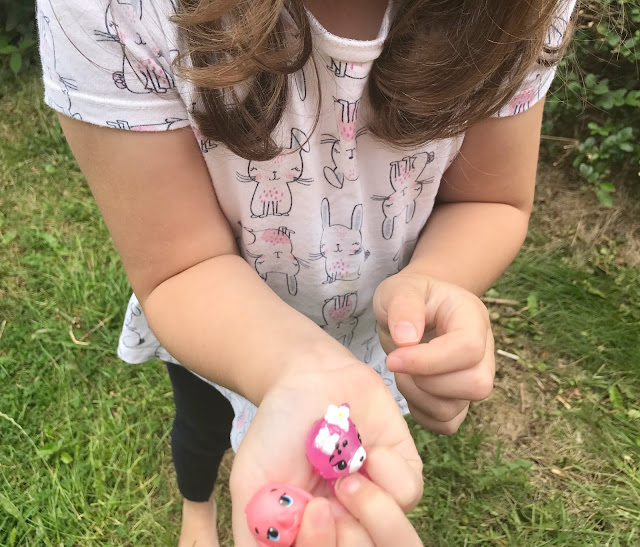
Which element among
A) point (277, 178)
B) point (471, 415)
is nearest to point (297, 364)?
point (277, 178)

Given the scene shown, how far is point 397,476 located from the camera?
653 millimetres

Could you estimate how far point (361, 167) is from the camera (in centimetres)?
96

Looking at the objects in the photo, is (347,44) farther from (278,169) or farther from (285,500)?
(285,500)

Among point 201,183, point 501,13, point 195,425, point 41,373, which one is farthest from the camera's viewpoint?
point 41,373

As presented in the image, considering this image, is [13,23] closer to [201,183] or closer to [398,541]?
[201,183]

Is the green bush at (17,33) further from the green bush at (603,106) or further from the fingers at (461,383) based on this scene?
the fingers at (461,383)

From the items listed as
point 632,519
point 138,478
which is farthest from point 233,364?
point 632,519

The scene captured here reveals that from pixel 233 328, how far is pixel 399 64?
0.42 meters

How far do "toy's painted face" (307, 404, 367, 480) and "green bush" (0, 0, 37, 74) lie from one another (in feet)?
8.85

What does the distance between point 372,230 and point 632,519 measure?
1.15 m

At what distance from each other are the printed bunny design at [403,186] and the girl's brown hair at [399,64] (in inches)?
2.6

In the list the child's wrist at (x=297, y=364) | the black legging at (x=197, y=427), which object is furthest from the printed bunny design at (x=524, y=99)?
the black legging at (x=197, y=427)

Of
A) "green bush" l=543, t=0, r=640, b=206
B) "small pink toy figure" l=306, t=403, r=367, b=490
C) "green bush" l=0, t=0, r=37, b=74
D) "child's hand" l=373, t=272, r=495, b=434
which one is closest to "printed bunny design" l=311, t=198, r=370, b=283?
"child's hand" l=373, t=272, r=495, b=434

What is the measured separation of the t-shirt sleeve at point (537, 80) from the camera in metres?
0.91
